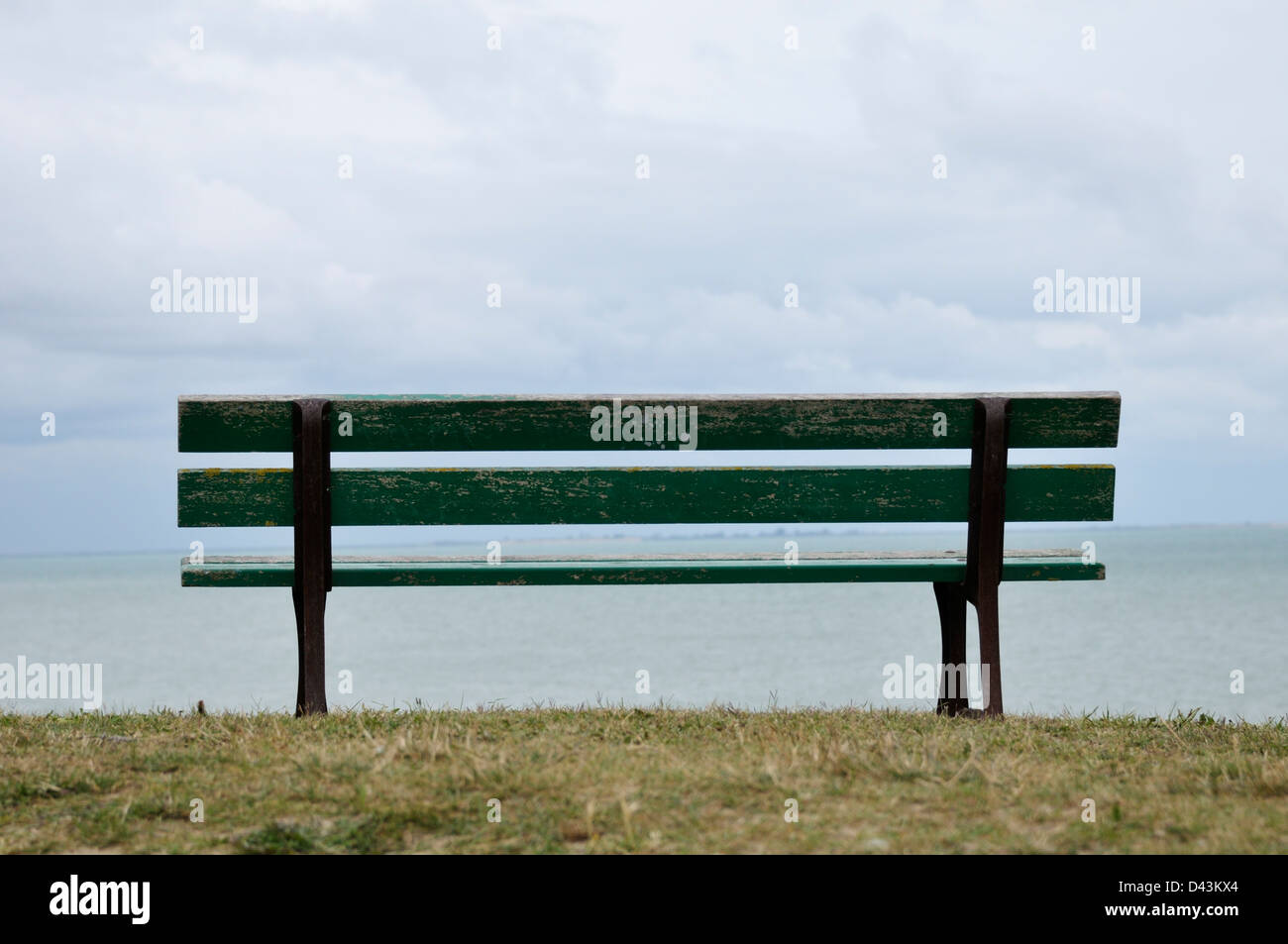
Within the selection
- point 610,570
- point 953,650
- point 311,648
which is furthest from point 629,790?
point 953,650

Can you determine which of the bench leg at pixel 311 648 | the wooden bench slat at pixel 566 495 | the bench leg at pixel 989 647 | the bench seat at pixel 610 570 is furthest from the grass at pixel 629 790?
the wooden bench slat at pixel 566 495

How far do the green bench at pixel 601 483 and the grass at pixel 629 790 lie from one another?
80 centimetres

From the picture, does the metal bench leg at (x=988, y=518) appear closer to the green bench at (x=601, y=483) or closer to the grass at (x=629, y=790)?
the green bench at (x=601, y=483)

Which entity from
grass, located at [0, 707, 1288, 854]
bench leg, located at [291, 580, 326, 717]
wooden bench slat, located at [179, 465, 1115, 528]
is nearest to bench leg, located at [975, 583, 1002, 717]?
wooden bench slat, located at [179, 465, 1115, 528]

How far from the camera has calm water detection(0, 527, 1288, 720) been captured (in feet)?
84.9

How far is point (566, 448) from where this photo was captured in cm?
501

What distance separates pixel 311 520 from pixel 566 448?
1.19 metres

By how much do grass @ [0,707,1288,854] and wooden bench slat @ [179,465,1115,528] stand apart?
995 mm

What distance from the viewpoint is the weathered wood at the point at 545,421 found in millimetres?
4938

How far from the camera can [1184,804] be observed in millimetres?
3199

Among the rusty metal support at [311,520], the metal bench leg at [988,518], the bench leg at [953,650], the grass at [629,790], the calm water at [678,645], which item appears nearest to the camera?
the grass at [629,790]

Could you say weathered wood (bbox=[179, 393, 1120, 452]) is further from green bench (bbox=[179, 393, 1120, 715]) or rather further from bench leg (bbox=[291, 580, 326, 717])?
bench leg (bbox=[291, 580, 326, 717])
